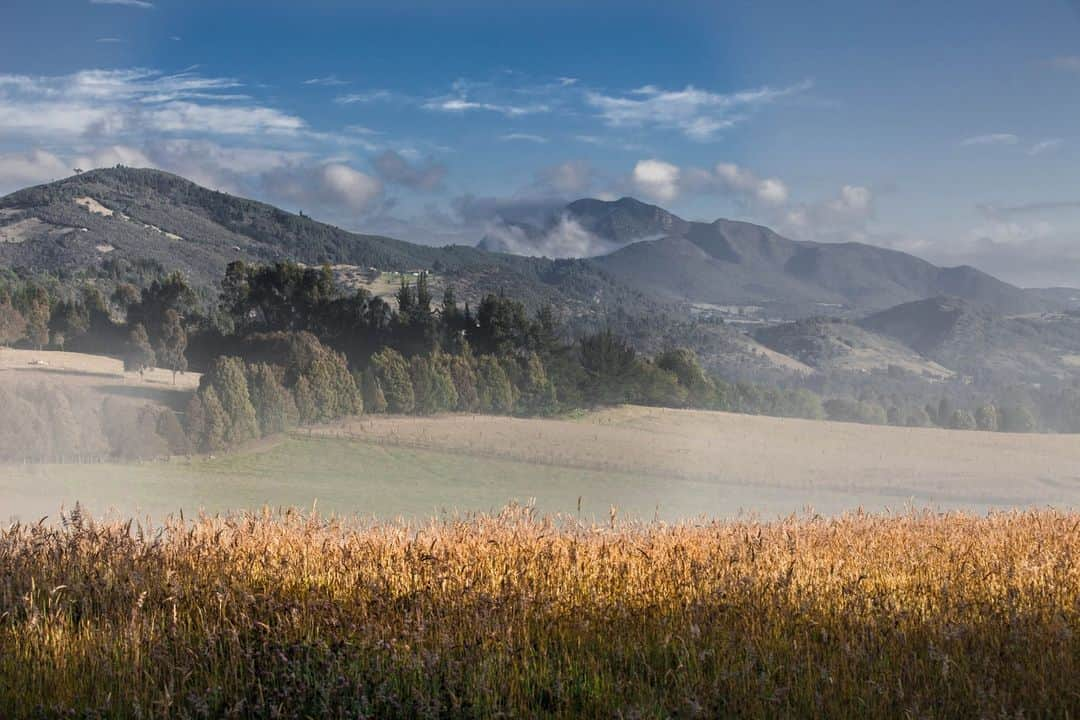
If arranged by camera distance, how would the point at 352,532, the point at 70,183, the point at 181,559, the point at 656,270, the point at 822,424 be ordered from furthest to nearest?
the point at 656,270, the point at 70,183, the point at 822,424, the point at 352,532, the point at 181,559

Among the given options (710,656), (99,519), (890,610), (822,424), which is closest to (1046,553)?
(890,610)

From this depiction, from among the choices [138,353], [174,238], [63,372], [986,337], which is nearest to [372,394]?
[138,353]

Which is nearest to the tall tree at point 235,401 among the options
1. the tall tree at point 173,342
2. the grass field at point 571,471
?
the grass field at point 571,471

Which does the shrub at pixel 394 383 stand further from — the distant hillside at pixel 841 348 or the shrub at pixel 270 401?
the distant hillside at pixel 841 348

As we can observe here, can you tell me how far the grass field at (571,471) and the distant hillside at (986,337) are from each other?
80832 mm

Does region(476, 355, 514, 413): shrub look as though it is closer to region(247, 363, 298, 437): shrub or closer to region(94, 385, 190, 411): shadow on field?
region(247, 363, 298, 437): shrub

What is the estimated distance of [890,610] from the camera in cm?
686

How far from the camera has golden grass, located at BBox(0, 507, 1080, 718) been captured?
17.0 ft

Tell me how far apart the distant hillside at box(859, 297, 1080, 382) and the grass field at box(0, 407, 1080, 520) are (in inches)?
3182

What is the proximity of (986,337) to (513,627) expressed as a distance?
158263 millimetres

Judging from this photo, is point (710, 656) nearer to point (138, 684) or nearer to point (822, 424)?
point (138, 684)

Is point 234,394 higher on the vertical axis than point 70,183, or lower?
lower

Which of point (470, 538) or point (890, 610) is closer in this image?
point (890, 610)

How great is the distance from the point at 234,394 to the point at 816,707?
91.4 ft
